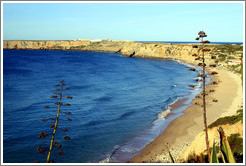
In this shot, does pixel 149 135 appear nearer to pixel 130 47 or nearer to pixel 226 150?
pixel 226 150

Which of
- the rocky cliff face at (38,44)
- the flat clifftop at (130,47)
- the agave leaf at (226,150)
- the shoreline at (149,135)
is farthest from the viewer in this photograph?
the rocky cliff face at (38,44)

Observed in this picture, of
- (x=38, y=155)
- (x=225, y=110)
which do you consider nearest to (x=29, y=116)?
(x=38, y=155)

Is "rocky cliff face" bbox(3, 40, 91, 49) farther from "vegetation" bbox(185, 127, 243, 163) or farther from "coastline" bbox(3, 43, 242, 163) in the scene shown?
"vegetation" bbox(185, 127, 243, 163)

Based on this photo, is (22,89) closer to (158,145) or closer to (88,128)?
(88,128)

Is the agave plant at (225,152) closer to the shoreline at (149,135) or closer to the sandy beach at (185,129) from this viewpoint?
the sandy beach at (185,129)

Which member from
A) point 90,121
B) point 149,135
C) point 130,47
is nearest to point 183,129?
point 149,135

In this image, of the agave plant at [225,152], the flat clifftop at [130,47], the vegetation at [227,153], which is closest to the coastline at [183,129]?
the vegetation at [227,153]

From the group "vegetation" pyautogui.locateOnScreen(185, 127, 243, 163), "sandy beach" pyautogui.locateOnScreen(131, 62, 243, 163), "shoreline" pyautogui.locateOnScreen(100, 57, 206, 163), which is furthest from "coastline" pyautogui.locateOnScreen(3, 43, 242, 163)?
"vegetation" pyautogui.locateOnScreen(185, 127, 243, 163)

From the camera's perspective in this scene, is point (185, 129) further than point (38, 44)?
No

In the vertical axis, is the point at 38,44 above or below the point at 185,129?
above
